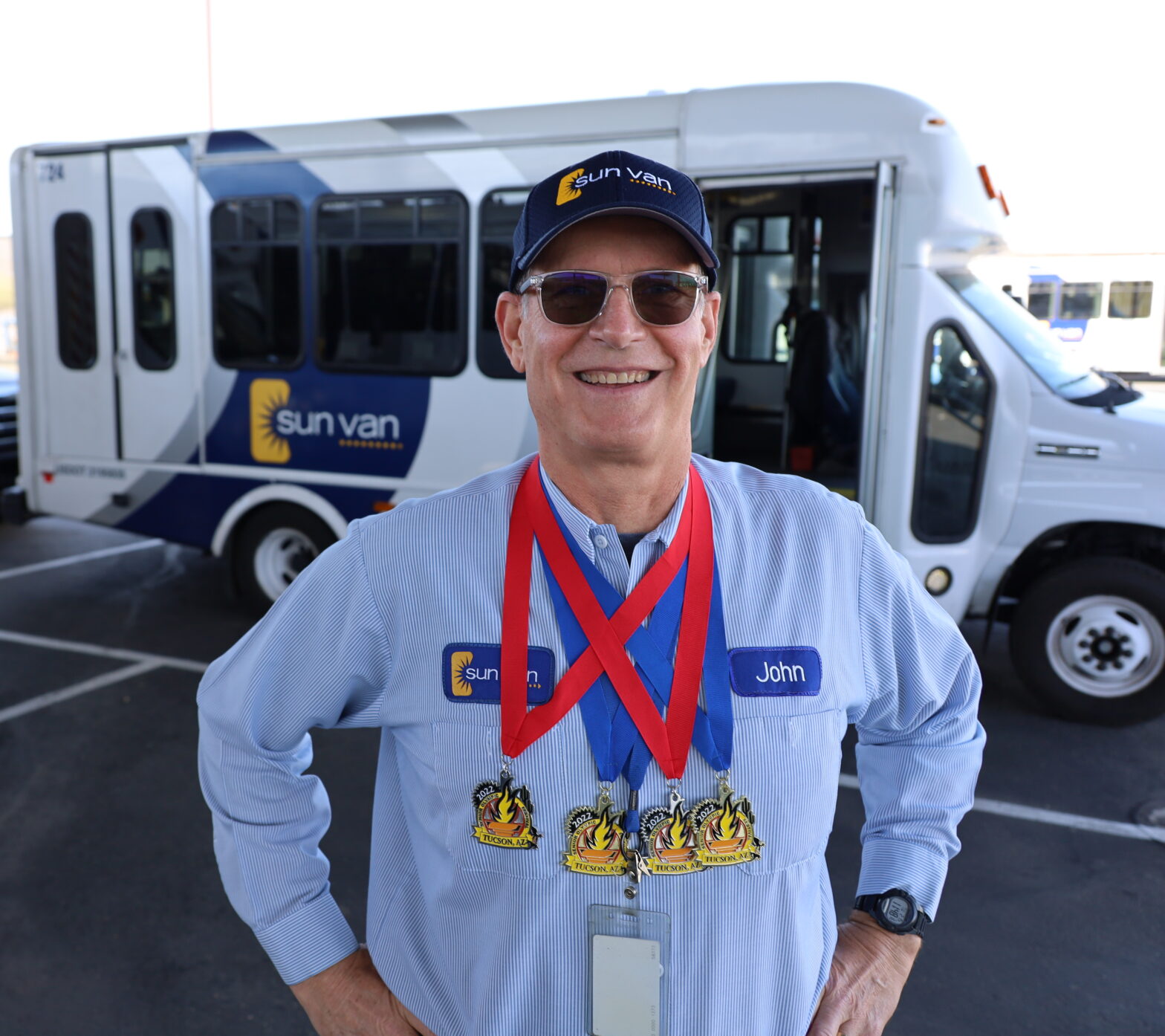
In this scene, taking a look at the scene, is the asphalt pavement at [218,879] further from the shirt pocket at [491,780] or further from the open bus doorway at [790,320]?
the open bus doorway at [790,320]

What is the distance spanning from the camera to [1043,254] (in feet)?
45.6

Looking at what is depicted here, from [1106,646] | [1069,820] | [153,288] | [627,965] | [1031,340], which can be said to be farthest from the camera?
[153,288]

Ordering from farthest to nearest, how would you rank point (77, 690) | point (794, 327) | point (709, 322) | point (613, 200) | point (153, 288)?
1. point (794, 327)
2. point (153, 288)
3. point (77, 690)
4. point (709, 322)
5. point (613, 200)

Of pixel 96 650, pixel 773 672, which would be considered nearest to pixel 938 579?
pixel 773 672

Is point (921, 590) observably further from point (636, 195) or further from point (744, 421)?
point (744, 421)

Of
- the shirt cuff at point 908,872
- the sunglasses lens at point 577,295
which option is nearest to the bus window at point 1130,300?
the shirt cuff at point 908,872

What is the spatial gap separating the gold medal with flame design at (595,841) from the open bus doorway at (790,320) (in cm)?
578

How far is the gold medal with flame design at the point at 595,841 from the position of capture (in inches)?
53.4

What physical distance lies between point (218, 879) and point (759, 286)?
20.1 ft

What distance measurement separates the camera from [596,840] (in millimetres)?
1363

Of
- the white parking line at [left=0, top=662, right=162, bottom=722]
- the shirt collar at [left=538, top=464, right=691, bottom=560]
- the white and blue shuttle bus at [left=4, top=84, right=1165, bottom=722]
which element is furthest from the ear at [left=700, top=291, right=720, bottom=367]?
the white parking line at [left=0, top=662, right=162, bottom=722]

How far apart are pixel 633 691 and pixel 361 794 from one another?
3232mm

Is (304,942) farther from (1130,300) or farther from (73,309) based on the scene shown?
(1130,300)

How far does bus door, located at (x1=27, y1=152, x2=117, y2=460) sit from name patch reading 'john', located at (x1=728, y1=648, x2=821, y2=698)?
246 inches
